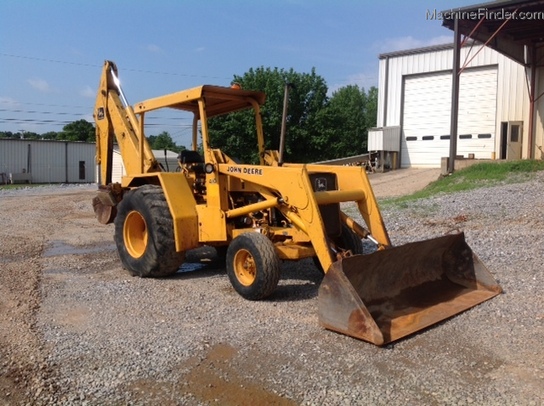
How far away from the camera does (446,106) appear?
24.6 m

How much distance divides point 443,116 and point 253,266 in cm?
2044

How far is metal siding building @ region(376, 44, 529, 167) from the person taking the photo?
2269 cm

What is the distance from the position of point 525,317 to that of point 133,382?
3897 millimetres

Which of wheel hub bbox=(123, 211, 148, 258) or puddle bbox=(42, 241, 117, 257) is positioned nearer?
wheel hub bbox=(123, 211, 148, 258)

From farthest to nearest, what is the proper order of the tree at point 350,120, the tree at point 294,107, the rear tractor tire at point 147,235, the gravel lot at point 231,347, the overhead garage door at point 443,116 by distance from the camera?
the tree at point 350,120 → the tree at point 294,107 → the overhead garage door at point 443,116 → the rear tractor tire at point 147,235 → the gravel lot at point 231,347

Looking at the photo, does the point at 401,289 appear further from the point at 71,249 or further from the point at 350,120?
the point at 350,120

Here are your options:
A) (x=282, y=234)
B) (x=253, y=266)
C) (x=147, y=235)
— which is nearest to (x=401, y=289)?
(x=282, y=234)

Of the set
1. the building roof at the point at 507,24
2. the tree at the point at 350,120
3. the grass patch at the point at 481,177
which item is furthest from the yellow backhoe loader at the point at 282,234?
the tree at the point at 350,120

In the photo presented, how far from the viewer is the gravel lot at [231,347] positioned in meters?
4.04

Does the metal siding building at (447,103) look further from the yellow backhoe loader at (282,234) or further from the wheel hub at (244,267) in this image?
the wheel hub at (244,267)

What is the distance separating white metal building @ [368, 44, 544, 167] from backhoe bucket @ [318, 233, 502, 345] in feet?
58.7

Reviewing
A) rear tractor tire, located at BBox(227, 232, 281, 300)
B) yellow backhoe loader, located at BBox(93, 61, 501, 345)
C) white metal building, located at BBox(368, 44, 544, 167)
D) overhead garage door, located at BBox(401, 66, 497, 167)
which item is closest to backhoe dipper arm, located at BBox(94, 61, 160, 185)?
yellow backhoe loader, located at BBox(93, 61, 501, 345)

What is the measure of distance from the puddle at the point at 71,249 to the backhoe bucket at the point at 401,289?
596 cm

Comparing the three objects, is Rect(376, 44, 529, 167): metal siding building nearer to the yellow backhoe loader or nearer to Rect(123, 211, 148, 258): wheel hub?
the yellow backhoe loader
